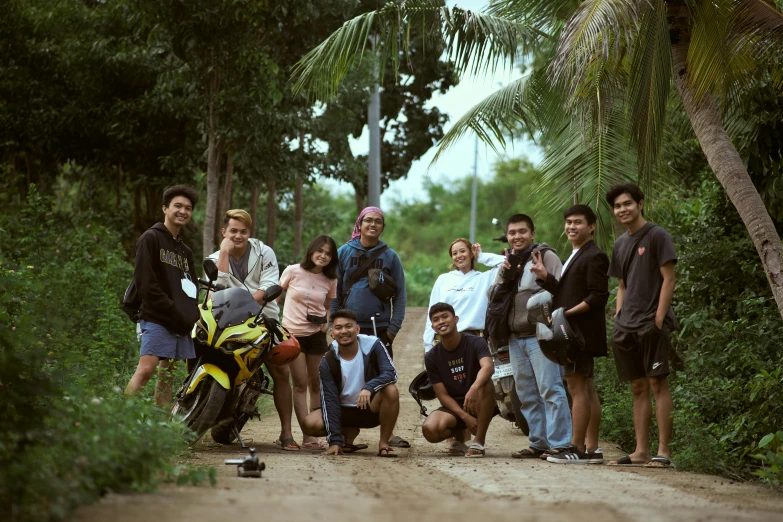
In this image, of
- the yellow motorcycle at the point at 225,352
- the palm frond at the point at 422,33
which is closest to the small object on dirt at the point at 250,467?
the yellow motorcycle at the point at 225,352

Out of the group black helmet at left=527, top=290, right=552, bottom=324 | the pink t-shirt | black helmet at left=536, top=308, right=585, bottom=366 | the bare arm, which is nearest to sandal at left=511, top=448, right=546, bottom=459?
black helmet at left=536, top=308, right=585, bottom=366

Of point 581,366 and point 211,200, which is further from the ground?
point 211,200

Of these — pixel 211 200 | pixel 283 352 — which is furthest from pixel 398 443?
pixel 211 200

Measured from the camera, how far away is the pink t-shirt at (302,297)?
29.2 ft

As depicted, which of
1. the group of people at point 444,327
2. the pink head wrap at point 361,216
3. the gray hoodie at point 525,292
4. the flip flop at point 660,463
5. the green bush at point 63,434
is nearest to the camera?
the green bush at point 63,434

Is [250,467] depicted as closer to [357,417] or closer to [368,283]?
[357,417]

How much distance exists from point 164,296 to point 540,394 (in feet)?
10.4

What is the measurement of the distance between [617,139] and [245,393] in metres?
6.12

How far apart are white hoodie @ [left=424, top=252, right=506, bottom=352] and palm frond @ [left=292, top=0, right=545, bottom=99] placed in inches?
132

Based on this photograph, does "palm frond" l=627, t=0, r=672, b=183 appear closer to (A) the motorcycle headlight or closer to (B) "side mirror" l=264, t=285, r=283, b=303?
(B) "side mirror" l=264, t=285, r=283, b=303

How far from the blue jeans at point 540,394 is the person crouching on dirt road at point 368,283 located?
1.21 meters

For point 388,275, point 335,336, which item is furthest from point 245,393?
point 388,275

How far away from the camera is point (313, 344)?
29.6ft

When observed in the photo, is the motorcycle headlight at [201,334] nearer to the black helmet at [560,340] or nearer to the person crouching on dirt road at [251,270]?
the person crouching on dirt road at [251,270]
